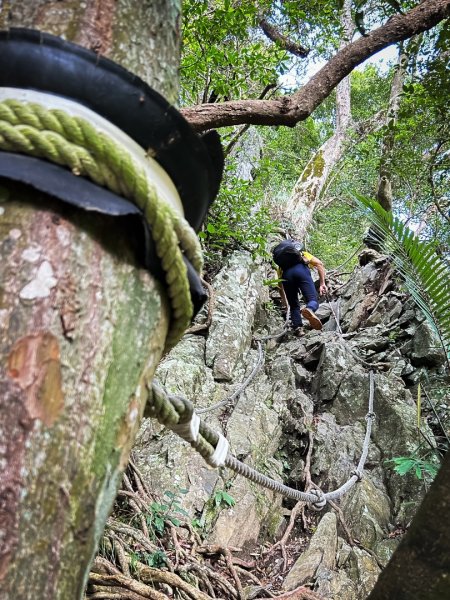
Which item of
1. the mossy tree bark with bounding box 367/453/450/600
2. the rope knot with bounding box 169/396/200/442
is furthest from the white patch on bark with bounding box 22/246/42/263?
the mossy tree bark with bounding box 367/453/450/600

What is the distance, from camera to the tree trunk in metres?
0.41

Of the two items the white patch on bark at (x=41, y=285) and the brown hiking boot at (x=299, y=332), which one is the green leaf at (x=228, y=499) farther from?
the brown hiking boot at (x=299, y=332)

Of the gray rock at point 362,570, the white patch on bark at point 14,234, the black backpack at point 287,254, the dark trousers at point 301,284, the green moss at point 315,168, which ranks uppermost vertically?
the green moss at point 315,168

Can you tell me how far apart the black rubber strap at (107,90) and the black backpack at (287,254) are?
489 centimetres

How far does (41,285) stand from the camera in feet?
1.54

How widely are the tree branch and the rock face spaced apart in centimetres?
376

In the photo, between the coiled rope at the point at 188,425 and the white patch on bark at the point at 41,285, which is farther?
the coiled rope at the point at 188,425

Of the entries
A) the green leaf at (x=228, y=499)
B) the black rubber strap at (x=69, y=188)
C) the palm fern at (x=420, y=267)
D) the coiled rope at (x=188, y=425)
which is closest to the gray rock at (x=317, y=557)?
the green leaf at (x=228, y=499)

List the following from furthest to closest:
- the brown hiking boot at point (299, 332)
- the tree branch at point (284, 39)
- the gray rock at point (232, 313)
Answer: the tree branch at point (284, 39), the brown hiking boot at point (299, 332), the gray rock at point (232, 313)

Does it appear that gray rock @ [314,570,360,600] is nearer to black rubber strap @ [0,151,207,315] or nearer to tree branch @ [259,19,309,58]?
black rubber strap @ [0,151,207,315]

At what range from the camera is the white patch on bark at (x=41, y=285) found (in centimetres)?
46

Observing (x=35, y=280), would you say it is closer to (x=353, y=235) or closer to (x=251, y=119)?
(x=251, y=119)

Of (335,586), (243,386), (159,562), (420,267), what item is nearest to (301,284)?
(243,386)

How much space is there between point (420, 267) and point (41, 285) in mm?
2953
